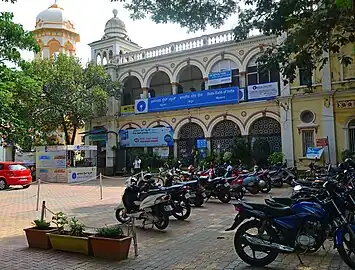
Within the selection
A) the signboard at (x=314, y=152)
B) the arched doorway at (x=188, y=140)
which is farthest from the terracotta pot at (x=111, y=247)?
the arched doorway at (x=188, y=140)

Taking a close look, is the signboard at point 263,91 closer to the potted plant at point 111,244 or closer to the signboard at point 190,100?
the signboard at point 190,100

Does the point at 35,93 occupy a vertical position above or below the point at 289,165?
above

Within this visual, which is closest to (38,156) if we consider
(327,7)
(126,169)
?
(126,169)

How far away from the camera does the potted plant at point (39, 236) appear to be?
6062mm

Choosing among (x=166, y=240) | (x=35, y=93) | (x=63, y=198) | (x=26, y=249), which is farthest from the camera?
(x=35, y=93)

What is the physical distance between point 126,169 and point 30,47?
12856 mm

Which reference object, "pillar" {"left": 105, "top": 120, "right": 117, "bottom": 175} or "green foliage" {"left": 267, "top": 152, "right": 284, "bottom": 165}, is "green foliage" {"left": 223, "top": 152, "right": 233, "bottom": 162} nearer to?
"green foliage" {"left": 267, "top": 152, "right": 284, "bottom": 165}

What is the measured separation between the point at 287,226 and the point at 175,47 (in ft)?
68.3

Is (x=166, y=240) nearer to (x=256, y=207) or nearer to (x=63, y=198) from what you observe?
(x=256, y=207)

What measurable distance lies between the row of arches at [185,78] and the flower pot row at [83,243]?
54.3ft

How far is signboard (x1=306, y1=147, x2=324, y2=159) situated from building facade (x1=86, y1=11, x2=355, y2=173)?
421 millimetres

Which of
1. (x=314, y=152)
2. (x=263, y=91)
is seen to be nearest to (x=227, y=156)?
(x=263, y=91)

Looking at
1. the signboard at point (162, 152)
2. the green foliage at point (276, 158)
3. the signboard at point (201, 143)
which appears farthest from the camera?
the signboard at point (162, 152)

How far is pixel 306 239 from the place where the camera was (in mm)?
4961
